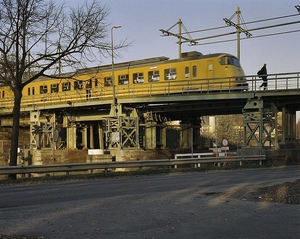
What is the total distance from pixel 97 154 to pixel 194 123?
40.2ft

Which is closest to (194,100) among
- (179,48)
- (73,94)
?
(179,48)

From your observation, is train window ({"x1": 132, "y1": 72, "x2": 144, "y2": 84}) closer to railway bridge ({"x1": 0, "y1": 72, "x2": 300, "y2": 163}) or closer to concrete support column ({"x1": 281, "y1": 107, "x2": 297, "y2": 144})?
railway bridge ({"x1": 0, "y1": 72, "x2": 300, "y2": 163})

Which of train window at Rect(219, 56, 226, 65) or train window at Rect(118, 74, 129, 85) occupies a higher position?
train window at Rect(219, 56, 226, 65)

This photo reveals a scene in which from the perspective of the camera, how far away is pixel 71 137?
40.8 metres

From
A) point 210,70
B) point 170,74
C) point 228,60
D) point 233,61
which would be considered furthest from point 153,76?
point 233,61

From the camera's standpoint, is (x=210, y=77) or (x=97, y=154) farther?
(x=97, y=154)

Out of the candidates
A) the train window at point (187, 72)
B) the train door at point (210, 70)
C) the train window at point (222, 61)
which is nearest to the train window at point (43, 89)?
the train window at point (187, 72)

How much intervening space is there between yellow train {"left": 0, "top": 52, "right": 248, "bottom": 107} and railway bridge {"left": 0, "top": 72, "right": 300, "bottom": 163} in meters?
0.30

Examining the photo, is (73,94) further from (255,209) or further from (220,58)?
(255,209)

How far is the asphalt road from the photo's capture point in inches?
270

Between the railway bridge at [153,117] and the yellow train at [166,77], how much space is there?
30 centimetres

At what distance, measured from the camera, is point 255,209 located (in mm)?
8977

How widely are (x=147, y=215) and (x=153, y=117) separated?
88.5ft

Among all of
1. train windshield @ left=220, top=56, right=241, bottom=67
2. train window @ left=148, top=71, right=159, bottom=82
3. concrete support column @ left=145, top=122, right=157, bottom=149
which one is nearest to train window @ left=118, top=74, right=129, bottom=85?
train window @ left=148, top=71, right=159, bottom=82
